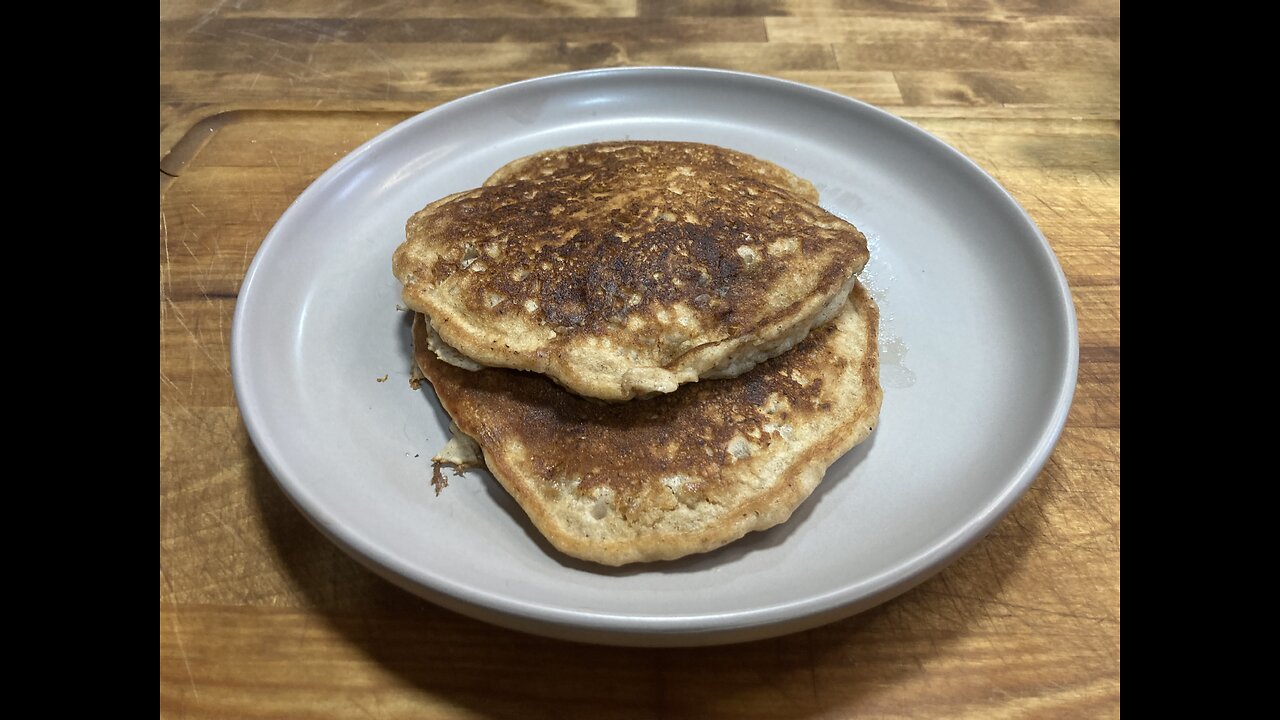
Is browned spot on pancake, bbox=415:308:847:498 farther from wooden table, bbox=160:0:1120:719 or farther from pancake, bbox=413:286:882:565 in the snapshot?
wooden table, bbox=160:0:1120:719

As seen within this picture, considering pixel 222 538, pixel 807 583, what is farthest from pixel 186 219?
pixel 807 583

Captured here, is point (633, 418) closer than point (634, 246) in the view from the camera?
Yes

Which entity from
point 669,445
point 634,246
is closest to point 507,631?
point 669,445

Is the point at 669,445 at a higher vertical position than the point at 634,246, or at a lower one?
lower

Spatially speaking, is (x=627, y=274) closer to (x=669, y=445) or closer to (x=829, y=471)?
(x=669, y=445)

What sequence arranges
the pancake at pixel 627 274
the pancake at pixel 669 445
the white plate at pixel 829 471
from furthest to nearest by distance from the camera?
the pancake at pixel 627 274, the pancake at pixel 669 445, the white plate at pixel 829 471

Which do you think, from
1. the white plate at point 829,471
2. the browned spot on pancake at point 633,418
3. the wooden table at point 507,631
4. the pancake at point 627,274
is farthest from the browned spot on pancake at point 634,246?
the wooden table at point 507,631

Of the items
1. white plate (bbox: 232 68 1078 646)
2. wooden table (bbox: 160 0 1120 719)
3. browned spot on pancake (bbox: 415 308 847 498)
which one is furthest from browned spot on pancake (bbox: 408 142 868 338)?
wooden table (bbox: 160 0 1120 719)

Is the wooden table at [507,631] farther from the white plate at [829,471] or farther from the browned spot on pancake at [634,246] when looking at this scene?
the browned spot on pancake at [634,246]
